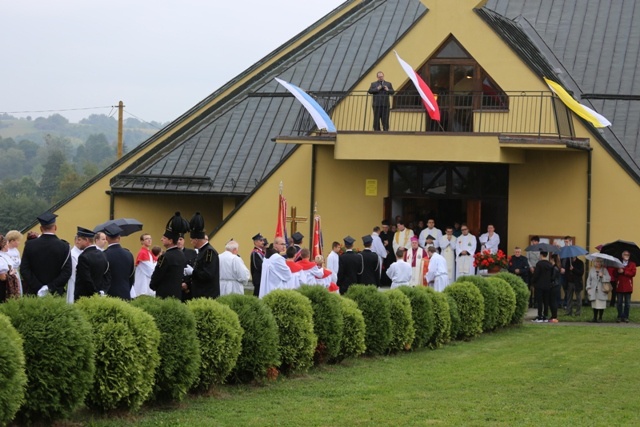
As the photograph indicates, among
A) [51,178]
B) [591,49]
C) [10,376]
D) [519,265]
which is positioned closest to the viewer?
[10,376]

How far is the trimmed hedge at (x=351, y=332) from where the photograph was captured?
1716 centimetres

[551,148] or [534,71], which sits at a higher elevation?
[534,71]

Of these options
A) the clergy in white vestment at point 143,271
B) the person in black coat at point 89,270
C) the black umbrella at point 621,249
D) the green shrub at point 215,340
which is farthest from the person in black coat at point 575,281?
A: the green shrub at point 215,340

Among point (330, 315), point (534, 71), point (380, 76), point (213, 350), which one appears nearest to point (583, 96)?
point (534, 71)

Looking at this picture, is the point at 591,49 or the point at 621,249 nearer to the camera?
the point at 621,249

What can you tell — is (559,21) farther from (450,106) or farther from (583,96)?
(450,106)

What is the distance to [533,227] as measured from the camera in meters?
31.0

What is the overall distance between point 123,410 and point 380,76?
18.9m

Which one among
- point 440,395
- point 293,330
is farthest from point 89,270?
point 440,395

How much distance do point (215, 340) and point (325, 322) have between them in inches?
119

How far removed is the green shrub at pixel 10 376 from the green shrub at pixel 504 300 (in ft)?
46.2

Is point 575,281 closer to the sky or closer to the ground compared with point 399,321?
closer to the sky

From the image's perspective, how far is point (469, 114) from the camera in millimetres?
31234

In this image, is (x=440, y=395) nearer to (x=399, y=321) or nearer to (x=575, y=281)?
(x=399, y=321)
